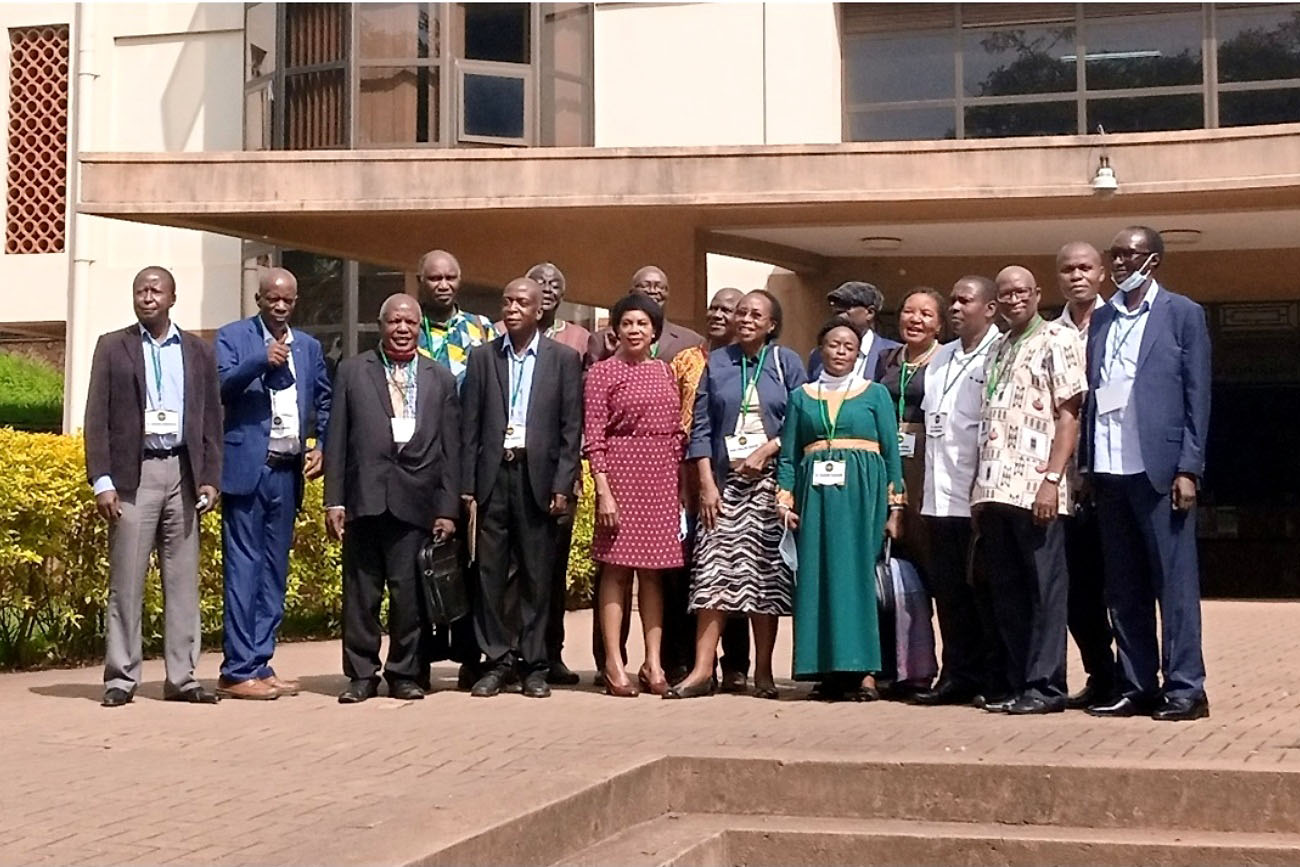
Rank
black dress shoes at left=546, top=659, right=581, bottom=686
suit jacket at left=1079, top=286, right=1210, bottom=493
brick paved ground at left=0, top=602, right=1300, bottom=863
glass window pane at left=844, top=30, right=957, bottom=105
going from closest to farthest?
brick paved ground at left=0, top=602, right=1300, bottom=863 < suit jacket at left=1079, top=286, right=1210, bottom=493 < black dress shoes at left=546, top=659, right=581, bottom=686 < glass window pane at left=844, top=30, right=957, bottom=105

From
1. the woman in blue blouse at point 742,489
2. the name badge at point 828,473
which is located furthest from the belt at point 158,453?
the name badge at point 828,473

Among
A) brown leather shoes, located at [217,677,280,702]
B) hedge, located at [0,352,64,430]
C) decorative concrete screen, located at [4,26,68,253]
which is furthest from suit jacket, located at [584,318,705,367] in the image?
hedge, located at [0,352,64,430]

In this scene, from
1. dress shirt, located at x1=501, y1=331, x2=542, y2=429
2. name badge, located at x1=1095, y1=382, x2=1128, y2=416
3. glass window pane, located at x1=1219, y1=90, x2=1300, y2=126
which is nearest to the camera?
name badge, located at x1=1095, y1=382, x2=1128, y2=416

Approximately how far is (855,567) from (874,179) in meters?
6.42

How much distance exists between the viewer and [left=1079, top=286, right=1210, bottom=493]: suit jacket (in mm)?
7051

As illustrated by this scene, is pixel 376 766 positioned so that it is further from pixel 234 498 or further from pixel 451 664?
pixel 451 664

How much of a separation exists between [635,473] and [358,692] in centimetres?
167

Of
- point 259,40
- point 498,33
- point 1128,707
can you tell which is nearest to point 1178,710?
point 1128,707

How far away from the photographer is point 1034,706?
7.36m

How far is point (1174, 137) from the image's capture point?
43.3 ft

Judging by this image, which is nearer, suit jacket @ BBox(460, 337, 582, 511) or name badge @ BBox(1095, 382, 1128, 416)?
name badge @ BBox(1095, 382, 1128, 416)

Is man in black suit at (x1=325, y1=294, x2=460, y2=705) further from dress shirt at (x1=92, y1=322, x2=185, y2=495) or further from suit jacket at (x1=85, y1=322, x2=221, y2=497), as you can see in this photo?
dress shirt at (x1=92, y1=322, x2=185, y2=495)

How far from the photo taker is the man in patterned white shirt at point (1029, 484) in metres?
7.28

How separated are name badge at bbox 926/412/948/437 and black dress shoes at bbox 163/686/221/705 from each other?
358 cm
